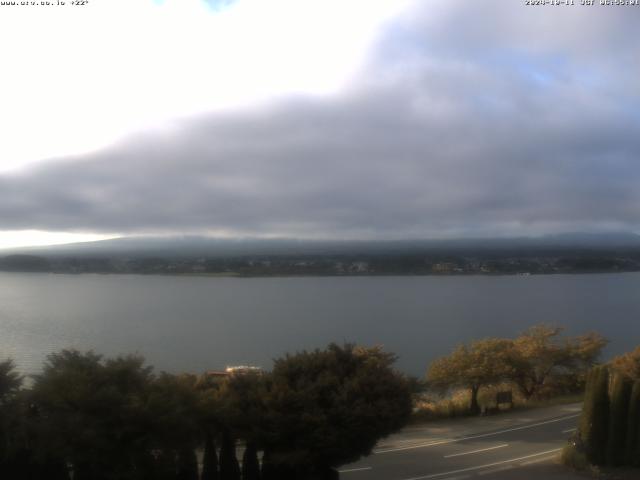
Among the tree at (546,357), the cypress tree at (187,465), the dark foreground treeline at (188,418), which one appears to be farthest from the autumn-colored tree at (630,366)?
the cypress tree at (187,465)

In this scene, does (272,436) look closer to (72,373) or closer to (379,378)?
(379,378)

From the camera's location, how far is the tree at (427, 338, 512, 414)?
22.0m

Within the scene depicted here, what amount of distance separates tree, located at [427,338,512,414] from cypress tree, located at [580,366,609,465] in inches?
299

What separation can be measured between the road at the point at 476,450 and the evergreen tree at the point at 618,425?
106 centimetres

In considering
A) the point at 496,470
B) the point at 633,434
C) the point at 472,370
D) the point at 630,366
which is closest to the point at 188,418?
the point at 496,470

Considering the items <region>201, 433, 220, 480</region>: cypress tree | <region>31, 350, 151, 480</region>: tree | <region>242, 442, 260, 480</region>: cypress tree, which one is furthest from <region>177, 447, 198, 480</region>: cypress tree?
<region>242, 442, 260, 480</region>: cypress tree

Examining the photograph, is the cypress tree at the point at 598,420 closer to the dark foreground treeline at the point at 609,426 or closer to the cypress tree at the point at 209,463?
the dark foreground treeline at the point at 609,426

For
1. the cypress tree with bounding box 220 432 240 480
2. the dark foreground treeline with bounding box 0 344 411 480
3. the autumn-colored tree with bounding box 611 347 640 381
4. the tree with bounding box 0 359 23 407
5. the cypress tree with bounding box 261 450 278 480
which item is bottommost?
the cypress tree with bounding box 261 450 278 480

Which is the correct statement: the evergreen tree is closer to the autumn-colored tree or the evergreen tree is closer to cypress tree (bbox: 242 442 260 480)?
the autumn-colored tree

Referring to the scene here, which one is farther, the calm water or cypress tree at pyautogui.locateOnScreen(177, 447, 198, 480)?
the calm water

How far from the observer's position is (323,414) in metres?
11.5

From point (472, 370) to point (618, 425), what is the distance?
8078 mm

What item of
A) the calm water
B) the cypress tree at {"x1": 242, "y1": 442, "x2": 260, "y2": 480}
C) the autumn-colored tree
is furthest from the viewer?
the calm water

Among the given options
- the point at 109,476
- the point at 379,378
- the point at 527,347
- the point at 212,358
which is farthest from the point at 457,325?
the point at 109,476
